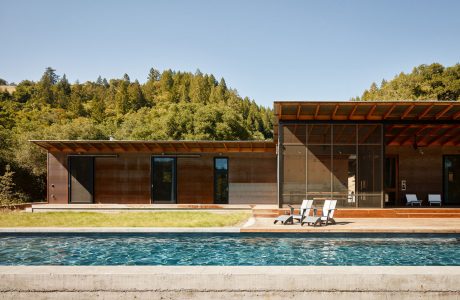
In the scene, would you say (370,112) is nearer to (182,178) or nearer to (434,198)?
(434,198)

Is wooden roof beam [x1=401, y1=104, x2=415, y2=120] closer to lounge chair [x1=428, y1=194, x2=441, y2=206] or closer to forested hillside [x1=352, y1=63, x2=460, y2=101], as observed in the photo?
lounge chair [x1=428, y1=194, x2=441, y2=206]

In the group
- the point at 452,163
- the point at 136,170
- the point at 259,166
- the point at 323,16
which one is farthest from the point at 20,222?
the point at 452,163

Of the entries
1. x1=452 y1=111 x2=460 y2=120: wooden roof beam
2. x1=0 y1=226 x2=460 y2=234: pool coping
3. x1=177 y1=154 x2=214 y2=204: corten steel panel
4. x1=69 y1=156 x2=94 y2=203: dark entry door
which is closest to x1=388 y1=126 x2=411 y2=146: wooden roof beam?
x1=452 y1=111 x2=460 y2=120: wooden roof beam

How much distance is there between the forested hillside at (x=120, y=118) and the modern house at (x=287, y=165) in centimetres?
560

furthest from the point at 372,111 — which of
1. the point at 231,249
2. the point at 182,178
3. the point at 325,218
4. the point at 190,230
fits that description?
the point at 182,178

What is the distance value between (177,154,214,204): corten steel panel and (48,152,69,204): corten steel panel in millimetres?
5372

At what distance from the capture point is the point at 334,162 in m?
13.9

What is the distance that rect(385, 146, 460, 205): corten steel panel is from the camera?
17781 mm

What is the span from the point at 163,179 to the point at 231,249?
10.2 metres

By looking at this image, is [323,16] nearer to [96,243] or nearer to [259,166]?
[259,166]

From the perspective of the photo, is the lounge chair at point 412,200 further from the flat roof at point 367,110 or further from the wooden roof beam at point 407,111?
the wooden roof beam at point 407,111

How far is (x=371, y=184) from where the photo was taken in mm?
14031

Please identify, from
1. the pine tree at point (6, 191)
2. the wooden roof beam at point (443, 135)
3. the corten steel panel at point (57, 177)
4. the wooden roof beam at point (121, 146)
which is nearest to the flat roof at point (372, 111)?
the wooden roof beam at point (443, 135)

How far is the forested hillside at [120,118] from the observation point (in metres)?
24.1
